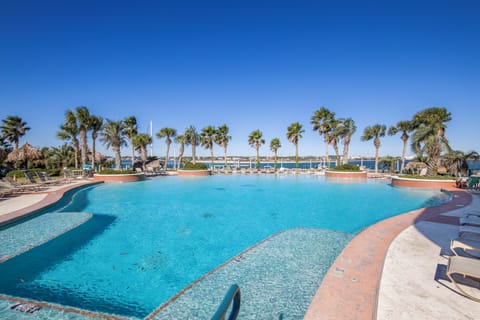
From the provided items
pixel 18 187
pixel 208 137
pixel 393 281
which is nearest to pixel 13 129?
pixel 18 187

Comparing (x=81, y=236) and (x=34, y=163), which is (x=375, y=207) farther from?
(x=34, y=163)

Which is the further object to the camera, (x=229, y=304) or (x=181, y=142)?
(x=181, y=142)

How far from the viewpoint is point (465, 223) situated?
4992 mm

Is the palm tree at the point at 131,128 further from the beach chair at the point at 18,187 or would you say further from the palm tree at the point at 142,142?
the beach chair at the point at 18,187

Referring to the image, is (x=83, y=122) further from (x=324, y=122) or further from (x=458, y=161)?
(x=458, y=161)

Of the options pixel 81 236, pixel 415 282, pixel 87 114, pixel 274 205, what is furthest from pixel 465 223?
pixel 87 114

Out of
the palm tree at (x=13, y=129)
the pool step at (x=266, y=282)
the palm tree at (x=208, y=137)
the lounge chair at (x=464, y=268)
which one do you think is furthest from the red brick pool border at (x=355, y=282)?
the palm tree at (x=13, y=129)

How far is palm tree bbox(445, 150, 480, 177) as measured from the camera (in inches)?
735

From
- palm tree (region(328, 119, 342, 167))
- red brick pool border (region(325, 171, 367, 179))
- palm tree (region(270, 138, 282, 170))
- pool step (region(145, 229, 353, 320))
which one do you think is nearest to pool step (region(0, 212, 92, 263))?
pool step (region(145, 229, 353, 320))

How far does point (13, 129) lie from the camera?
24359 mm

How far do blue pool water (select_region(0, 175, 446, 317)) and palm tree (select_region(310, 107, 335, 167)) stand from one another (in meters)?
17.7

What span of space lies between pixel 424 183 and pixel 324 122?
1570 cm

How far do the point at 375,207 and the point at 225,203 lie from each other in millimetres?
7559

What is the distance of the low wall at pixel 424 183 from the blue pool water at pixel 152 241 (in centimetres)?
349
